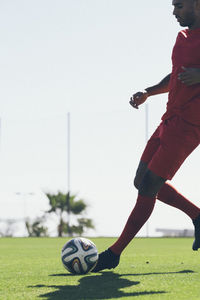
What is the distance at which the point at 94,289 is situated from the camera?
326cm

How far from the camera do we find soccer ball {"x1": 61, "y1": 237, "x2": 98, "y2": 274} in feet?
13.2

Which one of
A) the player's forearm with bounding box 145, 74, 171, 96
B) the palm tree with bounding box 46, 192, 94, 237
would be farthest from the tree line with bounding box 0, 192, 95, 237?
the player's forearm with bounding box 145, 74, 171, 96

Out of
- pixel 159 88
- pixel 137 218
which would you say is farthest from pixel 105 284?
pixel 159 88

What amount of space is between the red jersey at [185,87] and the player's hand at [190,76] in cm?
10

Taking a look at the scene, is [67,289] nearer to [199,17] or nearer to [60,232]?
[199,17]

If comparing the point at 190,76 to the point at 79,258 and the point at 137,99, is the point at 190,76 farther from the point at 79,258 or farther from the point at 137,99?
the point at 79,258

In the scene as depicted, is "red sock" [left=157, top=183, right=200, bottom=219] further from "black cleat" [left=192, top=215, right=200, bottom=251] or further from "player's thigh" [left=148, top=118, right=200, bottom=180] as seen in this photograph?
"player's thigh" [left=148, top=118, right=200, bottom=180]

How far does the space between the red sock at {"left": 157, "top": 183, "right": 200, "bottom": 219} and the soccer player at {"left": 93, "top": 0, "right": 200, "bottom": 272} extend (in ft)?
1.18

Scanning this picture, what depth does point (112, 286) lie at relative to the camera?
134 inches

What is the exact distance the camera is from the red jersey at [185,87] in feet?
13.4

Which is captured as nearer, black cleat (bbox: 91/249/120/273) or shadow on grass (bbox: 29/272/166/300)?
shadow on grass (bbox: 29/272/166/300)

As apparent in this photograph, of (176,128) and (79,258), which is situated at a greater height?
(176,128)

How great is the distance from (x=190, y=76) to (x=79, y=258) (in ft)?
5.08

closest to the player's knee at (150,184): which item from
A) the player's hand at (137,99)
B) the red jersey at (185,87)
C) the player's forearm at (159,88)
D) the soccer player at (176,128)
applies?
the soccer player at (176,128)
